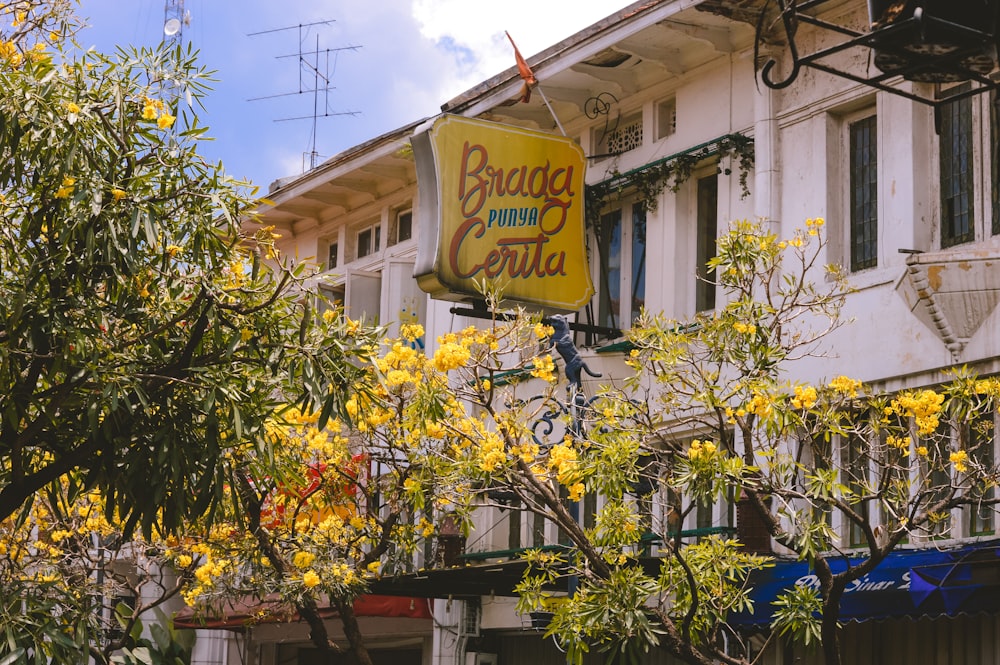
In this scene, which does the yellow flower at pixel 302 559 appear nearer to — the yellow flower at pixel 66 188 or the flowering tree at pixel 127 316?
the flowering tree at pixel 127 316

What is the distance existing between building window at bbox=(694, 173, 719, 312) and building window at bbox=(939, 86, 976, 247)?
13.1 feet

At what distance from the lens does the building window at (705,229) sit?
20.3 metres

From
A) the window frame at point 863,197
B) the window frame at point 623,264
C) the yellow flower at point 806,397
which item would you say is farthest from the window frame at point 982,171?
the window frame at point 623,264

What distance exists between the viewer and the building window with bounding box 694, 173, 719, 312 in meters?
20.3

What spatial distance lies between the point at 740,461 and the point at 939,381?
5025mm

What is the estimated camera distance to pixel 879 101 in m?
17.4

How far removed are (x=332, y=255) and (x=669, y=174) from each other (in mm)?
11437

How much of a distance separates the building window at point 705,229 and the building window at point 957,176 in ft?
13.1

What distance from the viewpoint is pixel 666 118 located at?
21453mm

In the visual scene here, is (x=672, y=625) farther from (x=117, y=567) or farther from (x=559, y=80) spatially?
(x=117, y=567)

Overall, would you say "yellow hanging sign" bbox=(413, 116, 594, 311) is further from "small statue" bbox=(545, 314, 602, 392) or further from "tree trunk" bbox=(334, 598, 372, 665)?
"tree trunk" bbox=(334, 598, 372, 665)

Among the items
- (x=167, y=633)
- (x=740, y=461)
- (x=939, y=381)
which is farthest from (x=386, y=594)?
(x=740, y=461)

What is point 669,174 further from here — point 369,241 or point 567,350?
point 369,241

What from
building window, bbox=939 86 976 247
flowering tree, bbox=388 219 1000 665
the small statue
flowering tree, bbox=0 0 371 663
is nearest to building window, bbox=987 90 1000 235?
building window, bbox=939 86 976 247
